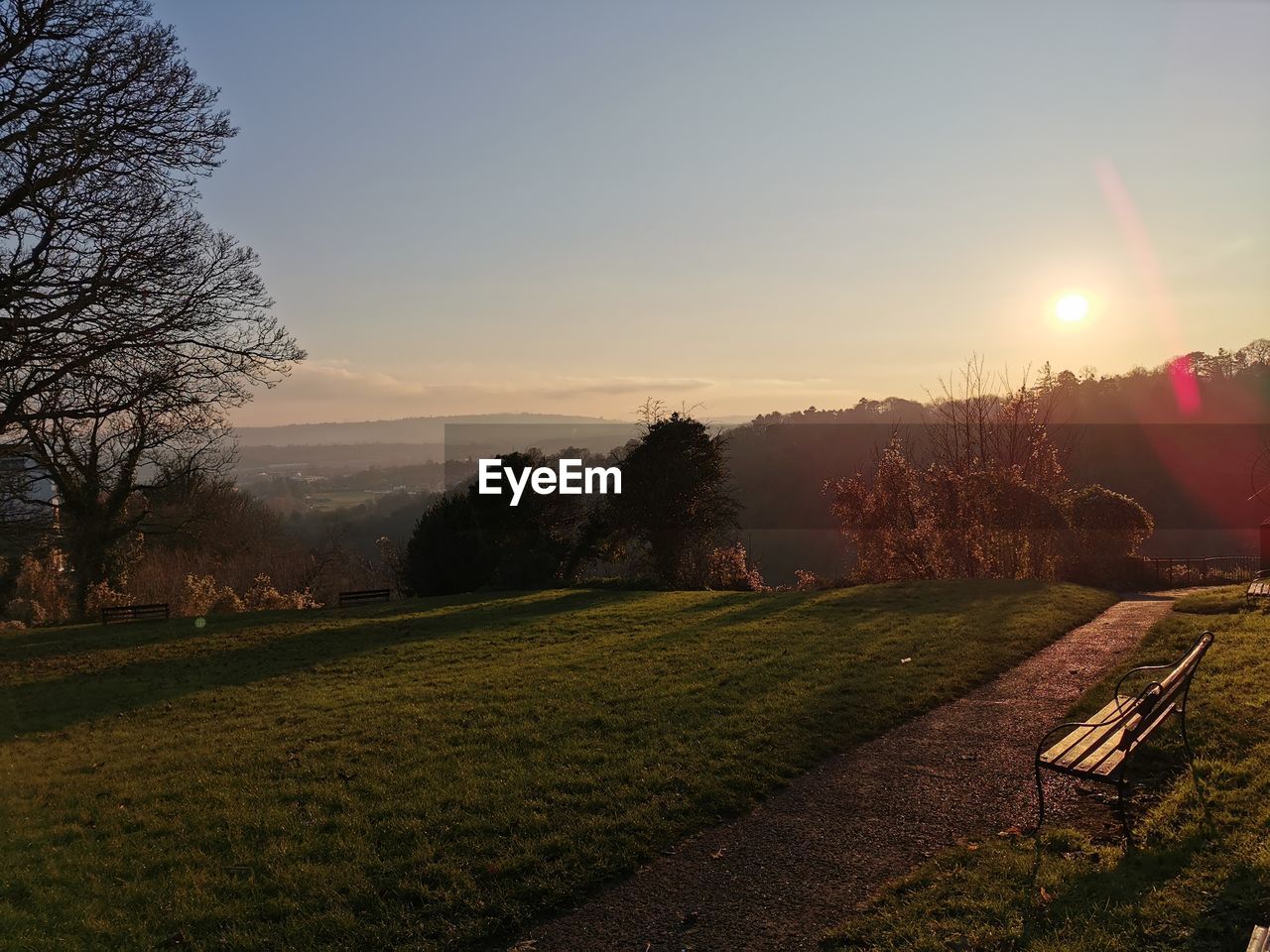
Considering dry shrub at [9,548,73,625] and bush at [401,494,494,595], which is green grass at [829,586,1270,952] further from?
dry shrub at [9,548,73,625]

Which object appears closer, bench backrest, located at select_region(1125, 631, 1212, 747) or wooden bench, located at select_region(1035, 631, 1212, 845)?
wooden bench, located at select_region(1035, 631, 1212, 845)

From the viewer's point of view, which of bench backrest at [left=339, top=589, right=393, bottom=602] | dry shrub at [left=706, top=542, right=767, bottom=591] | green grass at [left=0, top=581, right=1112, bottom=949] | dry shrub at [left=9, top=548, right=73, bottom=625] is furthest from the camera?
dry shrub at [left=9, top=548, right=73, bottom=625]

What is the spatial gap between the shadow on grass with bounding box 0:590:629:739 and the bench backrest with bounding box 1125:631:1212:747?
12.3m

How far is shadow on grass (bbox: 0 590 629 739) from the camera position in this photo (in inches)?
447

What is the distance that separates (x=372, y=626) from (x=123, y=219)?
9.99 metres

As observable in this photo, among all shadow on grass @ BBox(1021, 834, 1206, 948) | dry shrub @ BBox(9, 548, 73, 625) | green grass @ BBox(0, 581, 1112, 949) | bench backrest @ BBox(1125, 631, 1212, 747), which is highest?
bench backrest @ BBox(1125, 631, 1212, 747)

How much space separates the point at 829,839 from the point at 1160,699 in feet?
8.60

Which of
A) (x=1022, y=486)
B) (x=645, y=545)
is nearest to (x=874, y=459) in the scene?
(x=1022, y=486)

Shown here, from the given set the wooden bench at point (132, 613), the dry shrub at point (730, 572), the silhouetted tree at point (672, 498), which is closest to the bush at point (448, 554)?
the silhouetted tree at point (672, 498)

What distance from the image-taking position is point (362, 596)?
81.3 ft

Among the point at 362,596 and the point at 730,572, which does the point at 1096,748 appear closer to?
the point at 730,572

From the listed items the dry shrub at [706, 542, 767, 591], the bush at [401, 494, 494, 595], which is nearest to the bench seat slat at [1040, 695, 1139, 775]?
the dry shrub at [706, 542, 767, 591]

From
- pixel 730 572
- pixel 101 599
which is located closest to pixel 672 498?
pixel 730 572

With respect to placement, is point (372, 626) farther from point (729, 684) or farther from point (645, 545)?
point (645, 545)
